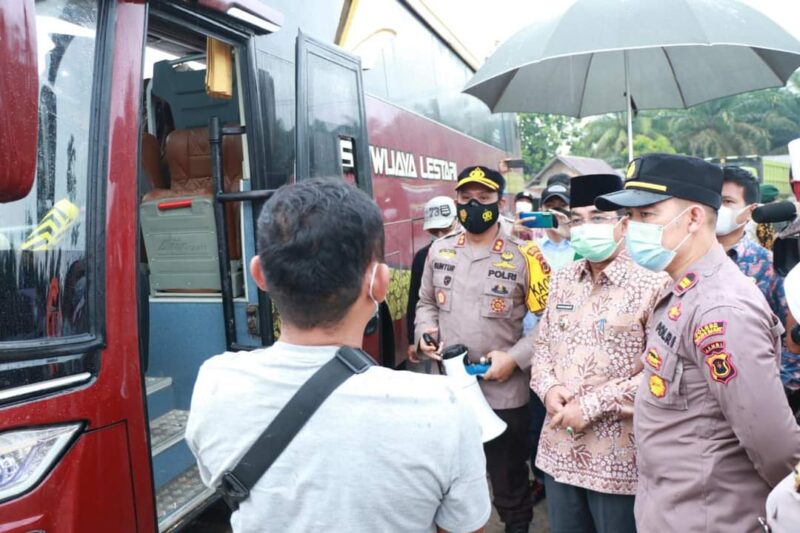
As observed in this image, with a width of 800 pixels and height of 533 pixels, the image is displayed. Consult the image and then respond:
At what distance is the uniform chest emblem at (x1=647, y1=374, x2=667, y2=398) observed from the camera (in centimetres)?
172

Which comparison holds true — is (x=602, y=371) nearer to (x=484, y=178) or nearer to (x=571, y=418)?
(x=571, y=418)

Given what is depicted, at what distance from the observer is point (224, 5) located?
233 centimetres

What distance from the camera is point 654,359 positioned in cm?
176

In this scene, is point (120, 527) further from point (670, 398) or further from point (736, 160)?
point (736, 160)

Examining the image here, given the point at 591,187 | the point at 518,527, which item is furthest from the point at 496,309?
the point at 518,527

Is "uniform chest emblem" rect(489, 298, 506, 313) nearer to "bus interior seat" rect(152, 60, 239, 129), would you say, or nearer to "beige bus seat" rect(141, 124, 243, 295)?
"beige bus seat" rect(141, 124, 243, 295)

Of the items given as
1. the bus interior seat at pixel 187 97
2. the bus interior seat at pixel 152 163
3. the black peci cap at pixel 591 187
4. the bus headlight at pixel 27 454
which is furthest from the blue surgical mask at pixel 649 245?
the bus interior seat at pixel 152 163

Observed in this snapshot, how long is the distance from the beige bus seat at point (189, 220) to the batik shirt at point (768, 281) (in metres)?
2.37

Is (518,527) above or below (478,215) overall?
below

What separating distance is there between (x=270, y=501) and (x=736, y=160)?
45.0ft

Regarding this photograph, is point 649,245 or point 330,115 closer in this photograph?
point 649,245

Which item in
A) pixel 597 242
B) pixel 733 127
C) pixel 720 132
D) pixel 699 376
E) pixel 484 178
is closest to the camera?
pixel 699 376

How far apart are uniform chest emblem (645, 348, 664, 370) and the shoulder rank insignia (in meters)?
0.18

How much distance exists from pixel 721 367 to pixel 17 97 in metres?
Answer: 1.75
